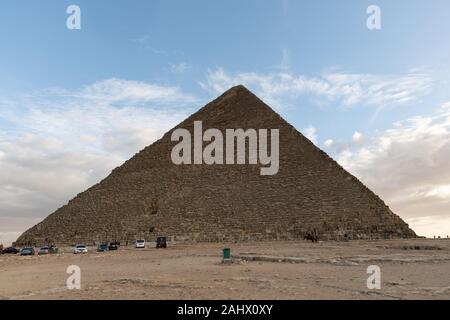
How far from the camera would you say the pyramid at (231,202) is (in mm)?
59531

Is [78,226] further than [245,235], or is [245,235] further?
[78,226]

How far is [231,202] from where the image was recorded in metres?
65.7

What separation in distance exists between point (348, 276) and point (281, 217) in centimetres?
4541

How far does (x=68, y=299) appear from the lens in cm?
1122

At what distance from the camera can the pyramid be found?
59531mm

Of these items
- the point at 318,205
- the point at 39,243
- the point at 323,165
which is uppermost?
the point at 323,165

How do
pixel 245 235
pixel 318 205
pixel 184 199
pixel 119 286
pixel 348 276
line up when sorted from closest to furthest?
1. pixel 119 286
2. pixel 348 276
3. pixel 245 235
4. pixel 318 205
5. pixel 184 199

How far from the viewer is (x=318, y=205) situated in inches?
2459

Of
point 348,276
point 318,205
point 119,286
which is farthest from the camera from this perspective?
point 318,205

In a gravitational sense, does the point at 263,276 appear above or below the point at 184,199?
below
